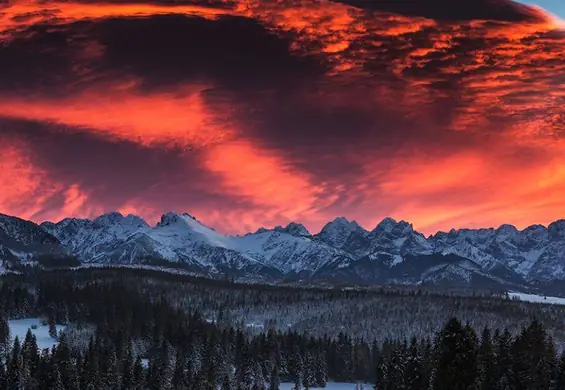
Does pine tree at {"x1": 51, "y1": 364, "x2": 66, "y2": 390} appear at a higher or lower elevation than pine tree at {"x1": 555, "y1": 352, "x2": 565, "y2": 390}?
lower

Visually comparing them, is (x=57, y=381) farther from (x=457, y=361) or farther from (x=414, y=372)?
(x=457, y=361)

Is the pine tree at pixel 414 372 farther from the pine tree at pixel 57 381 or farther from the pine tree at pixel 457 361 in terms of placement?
the pine tree at pixel 57 381

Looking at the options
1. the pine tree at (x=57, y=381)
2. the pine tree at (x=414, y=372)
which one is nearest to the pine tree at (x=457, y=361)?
the pine tree at (x=414, y=372)

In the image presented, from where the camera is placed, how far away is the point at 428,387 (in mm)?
139500

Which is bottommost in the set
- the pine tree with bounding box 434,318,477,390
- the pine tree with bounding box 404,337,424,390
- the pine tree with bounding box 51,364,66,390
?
Result: the pine tree with bounding box 51,364,66,390

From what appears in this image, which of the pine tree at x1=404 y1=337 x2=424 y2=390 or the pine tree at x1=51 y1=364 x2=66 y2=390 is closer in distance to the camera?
the pine tree at x1=404 y1=337 x2=424 y2=390

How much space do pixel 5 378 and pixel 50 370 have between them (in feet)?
36.6

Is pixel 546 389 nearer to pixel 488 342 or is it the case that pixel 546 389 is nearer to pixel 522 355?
pixel 522 355

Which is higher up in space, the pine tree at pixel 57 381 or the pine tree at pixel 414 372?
the pine tree at pixel 414 372

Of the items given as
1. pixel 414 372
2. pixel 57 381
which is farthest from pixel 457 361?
pixel 57 381

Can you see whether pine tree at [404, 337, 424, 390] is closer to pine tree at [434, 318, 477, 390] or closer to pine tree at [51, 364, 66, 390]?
pine tree at [434, 318, 477, 390]

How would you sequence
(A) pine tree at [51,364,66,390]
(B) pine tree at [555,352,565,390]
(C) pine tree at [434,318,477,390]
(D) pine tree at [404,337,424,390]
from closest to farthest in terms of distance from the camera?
(C) pine tree at [434,318,477,390]
(B) pine tree at [555,352,565,390]
(D) pine tree at [404,337,424,390]
(A) pine tree at [51,364,66,390]

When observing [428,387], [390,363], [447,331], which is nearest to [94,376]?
[390,363]

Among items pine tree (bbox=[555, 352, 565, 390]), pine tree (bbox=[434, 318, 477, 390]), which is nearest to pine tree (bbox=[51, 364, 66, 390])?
pine tree (bbox=[555, 352, 565, 390])
